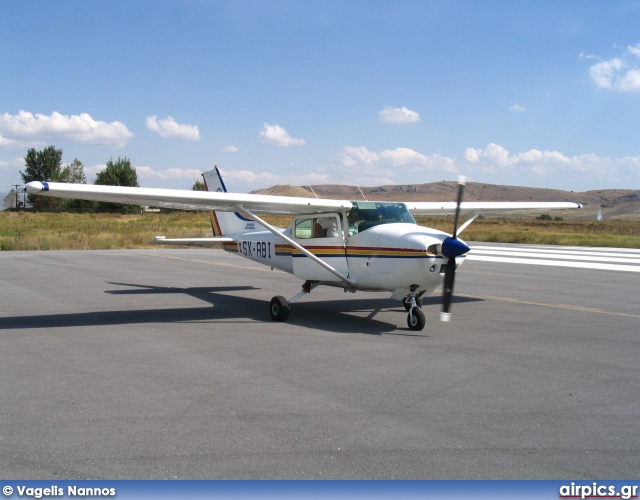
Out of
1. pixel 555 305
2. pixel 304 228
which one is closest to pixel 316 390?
pixel 304 228

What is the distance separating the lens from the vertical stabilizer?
15227mm

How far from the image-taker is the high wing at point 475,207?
46.3 feet

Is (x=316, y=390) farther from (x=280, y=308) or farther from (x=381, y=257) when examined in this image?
(x=280, y=308)

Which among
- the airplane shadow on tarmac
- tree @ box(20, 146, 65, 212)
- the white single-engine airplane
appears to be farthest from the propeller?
tree @ box(20, 146, 65, 212)

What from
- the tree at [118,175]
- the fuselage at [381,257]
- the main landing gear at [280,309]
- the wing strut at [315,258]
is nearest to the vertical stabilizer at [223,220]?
the fuselage at [381,257]

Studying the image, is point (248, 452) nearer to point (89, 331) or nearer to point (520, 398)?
point (520, 398)

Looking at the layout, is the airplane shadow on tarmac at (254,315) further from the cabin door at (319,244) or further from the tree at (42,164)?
the tree at (42,164)

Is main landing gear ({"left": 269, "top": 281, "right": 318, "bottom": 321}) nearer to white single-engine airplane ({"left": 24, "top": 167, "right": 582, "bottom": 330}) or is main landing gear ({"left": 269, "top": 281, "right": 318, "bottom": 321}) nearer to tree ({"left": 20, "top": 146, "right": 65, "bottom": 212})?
white single-engine airplane ({"left": 24, "top": 167, "right": 582, "bottom": 330})

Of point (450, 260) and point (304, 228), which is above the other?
point (304, 228)

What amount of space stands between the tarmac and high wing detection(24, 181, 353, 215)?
221cm

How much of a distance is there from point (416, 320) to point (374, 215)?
2.28m

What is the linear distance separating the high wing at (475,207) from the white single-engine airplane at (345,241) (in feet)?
1.55

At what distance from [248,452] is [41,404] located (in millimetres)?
2546

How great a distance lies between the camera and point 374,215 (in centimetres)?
1151
